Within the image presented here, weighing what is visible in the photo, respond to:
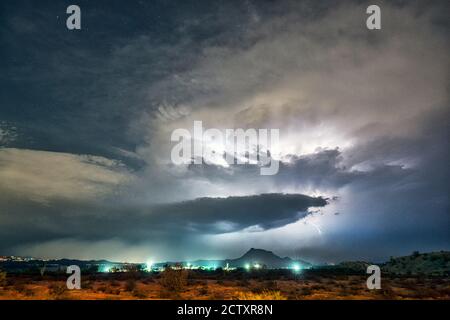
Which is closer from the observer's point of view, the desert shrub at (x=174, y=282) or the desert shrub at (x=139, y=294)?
the desert shrub at (x=139, y=294)

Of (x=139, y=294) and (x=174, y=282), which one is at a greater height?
(x=174, y=282)

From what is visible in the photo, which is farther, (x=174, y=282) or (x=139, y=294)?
(x=174, y=282)

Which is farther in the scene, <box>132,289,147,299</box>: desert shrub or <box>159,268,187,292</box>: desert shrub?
<box>159,268,187,292</box>: desert shrub

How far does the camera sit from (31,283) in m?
31.1
